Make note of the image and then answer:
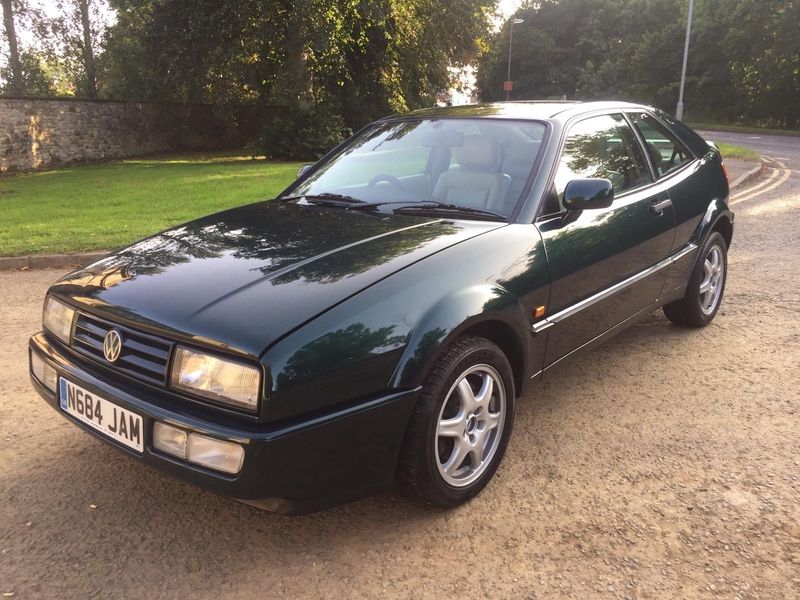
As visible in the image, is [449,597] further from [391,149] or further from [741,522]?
[391,149]

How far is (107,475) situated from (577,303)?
225 centimetres

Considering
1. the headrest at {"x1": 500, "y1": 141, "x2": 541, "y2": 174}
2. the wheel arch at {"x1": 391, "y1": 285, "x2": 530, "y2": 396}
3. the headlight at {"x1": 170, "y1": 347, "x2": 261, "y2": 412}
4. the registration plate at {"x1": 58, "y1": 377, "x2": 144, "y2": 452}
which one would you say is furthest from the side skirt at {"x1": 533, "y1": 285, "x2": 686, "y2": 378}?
the registration plate at {"x1": 58, "y1": 377, "x2": 144, "y2": 452}

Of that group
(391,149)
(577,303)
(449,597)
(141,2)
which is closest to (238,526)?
(449,597)

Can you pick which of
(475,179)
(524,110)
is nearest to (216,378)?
(475,179)

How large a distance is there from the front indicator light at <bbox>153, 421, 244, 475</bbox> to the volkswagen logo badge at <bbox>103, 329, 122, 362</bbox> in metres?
0.33

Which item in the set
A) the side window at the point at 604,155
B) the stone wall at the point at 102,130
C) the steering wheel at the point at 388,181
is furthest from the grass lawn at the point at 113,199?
the side window at the point at 604,155

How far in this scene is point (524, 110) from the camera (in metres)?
3.51

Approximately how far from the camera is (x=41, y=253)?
6.63 metres

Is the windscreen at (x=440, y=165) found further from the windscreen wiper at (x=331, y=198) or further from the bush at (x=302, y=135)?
the bush at (x=302, y=135)

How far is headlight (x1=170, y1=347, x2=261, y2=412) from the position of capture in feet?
6.40

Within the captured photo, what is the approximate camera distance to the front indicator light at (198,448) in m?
1.93

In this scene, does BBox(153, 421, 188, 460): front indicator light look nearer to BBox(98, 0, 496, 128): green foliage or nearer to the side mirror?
the side mirror

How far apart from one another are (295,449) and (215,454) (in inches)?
9.8

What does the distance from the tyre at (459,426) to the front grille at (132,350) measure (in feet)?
2.83
